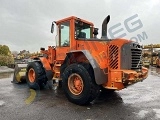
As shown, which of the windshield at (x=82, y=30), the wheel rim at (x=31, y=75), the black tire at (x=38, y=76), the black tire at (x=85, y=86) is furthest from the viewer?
the wheel rim at (x=31, y=75)

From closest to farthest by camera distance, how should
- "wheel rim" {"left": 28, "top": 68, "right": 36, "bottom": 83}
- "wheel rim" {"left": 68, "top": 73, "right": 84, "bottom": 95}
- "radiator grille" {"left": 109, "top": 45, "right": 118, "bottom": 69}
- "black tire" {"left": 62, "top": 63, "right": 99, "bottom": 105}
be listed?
1. "black tire" {"left": 62, "top": 63, "right": 99, "bottom": 105}
2. "radiator grille" {"left": 109, "top": 45, "right": 118, "bottom": 69}
3. "wheel rim" {"left": 68, "top": 73, "right": 84, "bottom": 95}
4. "wheel rim" {"left": 28, "top": 68, "right": 36, "bottom": 83}

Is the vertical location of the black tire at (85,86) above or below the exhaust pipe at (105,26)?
below

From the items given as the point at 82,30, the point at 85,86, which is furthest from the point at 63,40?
the point at 85,86

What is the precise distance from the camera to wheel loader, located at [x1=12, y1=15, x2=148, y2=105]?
5.59 m

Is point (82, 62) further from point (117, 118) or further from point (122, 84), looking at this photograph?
point (117, 118)

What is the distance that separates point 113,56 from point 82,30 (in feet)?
6.62

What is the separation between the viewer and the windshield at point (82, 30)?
705 cm

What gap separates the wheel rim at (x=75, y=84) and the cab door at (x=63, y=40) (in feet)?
4.36

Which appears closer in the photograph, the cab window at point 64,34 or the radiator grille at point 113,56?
the radiator grille at point 113,56

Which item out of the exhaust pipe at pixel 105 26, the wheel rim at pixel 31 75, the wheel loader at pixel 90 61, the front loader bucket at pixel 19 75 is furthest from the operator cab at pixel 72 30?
the front loader bucket at pixel 19 75

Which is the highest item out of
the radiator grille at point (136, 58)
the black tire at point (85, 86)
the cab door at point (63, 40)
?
the cab door at point (63, 40)

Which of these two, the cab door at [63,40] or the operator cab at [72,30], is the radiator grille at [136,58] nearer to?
the operator cab at [72,30]

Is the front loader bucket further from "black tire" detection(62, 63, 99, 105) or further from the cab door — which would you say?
"black tire" detection(62, 63, 99, 105)

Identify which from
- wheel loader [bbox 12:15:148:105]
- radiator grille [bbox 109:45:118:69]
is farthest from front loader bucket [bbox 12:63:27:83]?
radiator grille [bbox 109:45:118:69]
